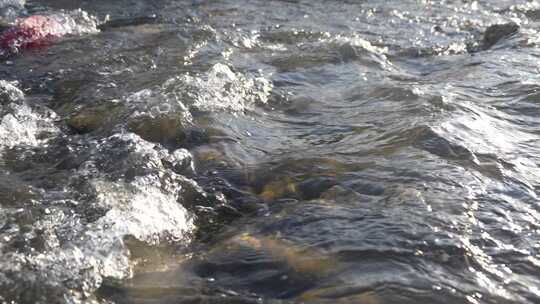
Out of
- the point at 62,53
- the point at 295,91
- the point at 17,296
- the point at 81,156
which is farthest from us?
the point at 62,53

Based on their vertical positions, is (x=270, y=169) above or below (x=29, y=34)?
below

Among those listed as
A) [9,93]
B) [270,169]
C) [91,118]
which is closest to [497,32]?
[270,169]

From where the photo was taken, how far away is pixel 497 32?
8227 millimetres

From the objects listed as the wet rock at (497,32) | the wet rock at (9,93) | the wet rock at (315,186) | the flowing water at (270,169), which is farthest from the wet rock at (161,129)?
the wet rock at (497,32)

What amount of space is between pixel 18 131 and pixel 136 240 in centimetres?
208

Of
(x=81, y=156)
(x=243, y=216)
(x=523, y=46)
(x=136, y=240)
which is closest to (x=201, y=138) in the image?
(x=81, y=156)

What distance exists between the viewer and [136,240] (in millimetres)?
3662

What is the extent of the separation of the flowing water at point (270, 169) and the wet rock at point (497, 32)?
0.09 ft

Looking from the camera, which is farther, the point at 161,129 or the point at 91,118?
the point at 91,118

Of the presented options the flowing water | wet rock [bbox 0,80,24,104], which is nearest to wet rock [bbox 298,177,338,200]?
the flowing water

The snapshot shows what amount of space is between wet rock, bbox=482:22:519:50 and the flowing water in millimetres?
27

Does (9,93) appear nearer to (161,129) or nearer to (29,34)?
(161,129)

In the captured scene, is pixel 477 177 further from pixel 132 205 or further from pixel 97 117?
pixel 97 117

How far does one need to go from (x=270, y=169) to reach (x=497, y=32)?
194 inches
